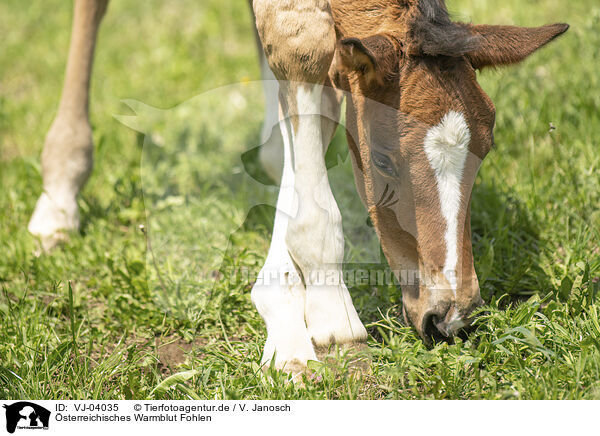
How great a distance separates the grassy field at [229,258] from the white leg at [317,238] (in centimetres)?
17

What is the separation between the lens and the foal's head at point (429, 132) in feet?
7.61

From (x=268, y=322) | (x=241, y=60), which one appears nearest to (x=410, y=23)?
(x=268, y=322)

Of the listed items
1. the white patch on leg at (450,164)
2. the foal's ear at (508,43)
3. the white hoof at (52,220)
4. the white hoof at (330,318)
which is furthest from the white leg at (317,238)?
the white hoof at (52,220)

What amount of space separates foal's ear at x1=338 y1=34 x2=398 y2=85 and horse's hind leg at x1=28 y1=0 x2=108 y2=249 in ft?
7.25

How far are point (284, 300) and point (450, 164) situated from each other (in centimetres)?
85

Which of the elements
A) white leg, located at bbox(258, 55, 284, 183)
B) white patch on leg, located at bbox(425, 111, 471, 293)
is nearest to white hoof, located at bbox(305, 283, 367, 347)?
white patch on leg, located at bbox(425, 111, 471, 293)

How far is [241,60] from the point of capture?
6090mm

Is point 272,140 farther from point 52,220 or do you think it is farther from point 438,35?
point 438,35

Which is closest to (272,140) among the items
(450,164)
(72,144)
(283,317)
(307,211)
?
(72,144)

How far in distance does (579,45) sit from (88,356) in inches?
161

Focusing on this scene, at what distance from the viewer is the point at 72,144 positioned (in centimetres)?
392

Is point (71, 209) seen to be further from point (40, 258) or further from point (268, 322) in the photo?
point (268, 322)

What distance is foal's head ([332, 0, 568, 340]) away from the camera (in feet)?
7.61
